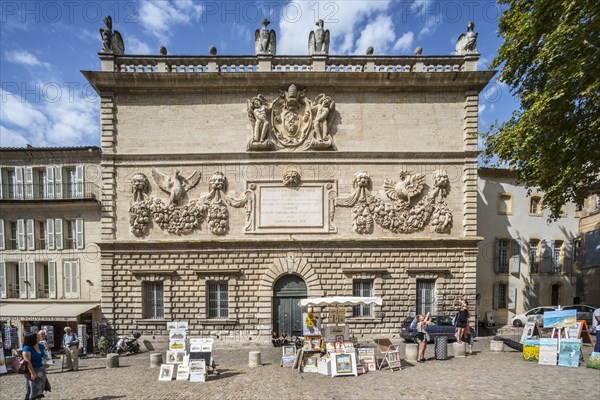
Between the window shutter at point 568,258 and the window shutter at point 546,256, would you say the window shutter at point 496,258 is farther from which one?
the window shutter at point 568,258

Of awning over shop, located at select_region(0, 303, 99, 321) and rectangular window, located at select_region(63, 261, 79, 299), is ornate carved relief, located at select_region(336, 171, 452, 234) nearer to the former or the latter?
awning over shop, located at select_region(0, 303, 99, 321)

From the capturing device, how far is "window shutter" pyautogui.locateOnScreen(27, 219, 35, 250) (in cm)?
1712

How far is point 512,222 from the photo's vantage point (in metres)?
20.3

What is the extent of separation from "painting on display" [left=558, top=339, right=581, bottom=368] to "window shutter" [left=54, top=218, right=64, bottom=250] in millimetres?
22397

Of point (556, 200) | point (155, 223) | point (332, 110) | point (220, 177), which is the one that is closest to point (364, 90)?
A: point (332, 110)

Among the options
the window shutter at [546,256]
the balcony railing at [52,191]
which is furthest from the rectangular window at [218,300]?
the window shutter at [546,256]

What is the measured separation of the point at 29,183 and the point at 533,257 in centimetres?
3061

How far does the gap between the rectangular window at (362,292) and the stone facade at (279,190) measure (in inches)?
5.9

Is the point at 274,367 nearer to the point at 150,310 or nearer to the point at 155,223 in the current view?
the point at 150,310

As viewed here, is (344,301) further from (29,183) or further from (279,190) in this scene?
(29,183)

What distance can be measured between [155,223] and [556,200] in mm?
18145

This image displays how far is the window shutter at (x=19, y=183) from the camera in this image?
17.2 meters

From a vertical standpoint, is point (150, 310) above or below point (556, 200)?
below

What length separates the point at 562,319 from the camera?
37.3ft
